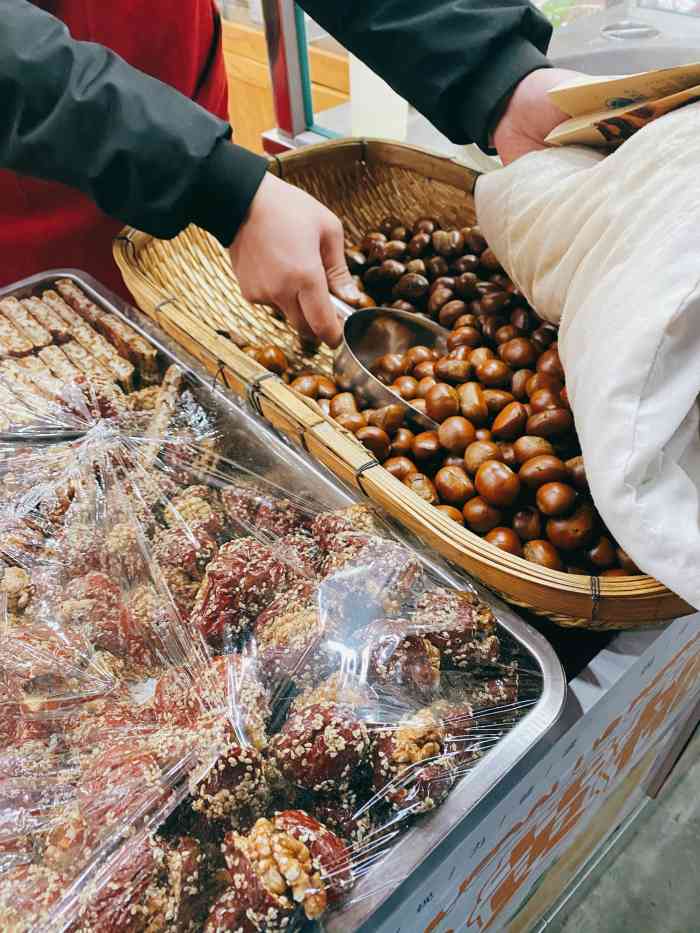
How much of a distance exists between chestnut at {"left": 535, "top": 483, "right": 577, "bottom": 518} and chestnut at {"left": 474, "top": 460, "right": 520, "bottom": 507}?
0.13ft

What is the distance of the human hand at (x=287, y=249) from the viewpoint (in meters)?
1.14

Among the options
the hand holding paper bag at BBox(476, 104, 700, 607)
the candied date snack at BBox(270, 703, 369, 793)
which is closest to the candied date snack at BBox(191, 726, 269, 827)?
the candied date snack at BBox(270, 703, 369, 793)

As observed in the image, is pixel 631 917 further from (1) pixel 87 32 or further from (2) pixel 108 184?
(1) pixel 87 32

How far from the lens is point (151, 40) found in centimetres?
160

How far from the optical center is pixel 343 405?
4.17 feet

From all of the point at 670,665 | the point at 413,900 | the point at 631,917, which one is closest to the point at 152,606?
the point at 413,900

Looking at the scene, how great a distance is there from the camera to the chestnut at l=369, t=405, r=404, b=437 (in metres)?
1.21

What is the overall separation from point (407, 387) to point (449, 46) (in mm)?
699

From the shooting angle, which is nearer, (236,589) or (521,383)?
(236,589)

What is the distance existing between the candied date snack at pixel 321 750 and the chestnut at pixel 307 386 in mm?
722

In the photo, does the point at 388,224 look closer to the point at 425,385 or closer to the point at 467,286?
the point at 467,286

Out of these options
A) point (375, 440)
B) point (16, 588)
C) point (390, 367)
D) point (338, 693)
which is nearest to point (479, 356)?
point (390, 367)

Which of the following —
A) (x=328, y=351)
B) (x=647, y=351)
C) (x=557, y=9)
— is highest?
(x=557, y=9)

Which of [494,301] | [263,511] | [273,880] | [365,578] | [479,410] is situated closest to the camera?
[273,880]
